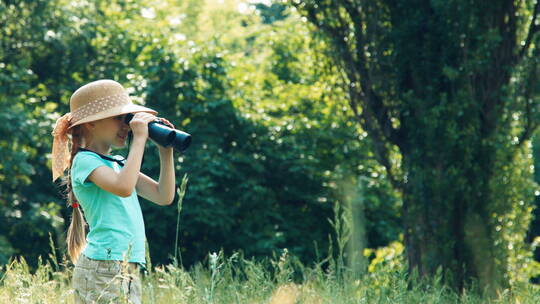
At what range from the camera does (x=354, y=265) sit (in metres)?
4.59

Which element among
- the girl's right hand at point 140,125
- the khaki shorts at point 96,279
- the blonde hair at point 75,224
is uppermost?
the girl's right hand at point 140,125

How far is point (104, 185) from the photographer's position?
9.48 ft

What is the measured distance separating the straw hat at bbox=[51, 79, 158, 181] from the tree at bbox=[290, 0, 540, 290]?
433 centimetres

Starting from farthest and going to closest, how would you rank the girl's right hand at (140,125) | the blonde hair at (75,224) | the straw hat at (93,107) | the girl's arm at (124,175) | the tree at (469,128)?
1. the tree at (469,128)
2. the blonde hair at (75,224)
3. the straw hat at (93,107)
4. the girl's right hand at (140,125)
5. the girl's arm at (124,175)

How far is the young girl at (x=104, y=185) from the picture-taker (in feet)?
9.48

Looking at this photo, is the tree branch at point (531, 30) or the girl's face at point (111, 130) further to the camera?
the tree branch at point (531, 30)

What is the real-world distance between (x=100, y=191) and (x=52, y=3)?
33.0 ft

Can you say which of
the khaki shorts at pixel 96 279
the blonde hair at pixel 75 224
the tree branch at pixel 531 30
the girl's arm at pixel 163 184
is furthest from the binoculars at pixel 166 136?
the tree branch at pixel 531 30

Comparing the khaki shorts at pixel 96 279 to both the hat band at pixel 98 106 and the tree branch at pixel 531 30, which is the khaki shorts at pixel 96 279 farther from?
the tree branch at pixel 531 30

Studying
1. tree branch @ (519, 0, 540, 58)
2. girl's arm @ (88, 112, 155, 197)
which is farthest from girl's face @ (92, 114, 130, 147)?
tree branch @ (519, 0, 540, 58)

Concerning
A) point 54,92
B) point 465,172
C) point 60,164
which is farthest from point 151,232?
point 60,164

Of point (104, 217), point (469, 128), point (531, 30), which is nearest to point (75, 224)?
point (104, 217)

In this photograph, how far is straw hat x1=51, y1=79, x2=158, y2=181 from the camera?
3.09m

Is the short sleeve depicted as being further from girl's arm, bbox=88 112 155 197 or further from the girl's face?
the girl's face
